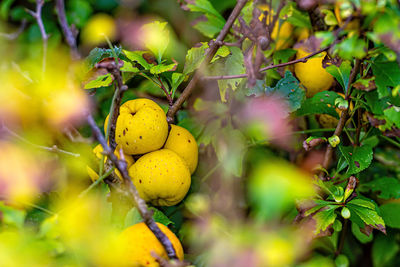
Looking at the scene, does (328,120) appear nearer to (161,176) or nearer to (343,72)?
(343,72)

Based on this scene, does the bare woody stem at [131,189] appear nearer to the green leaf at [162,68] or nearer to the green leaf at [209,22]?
the green leaf at [162,68]

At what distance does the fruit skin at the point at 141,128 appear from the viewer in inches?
32.6

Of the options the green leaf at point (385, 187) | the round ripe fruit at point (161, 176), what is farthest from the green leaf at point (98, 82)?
the green leaf at point (385, 187)

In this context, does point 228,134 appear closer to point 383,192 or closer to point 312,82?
point 312,82

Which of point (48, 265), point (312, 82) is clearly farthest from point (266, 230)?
point (312, 82)

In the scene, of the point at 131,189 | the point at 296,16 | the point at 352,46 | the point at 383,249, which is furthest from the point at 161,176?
the point at 383,249

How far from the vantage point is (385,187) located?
977 mm

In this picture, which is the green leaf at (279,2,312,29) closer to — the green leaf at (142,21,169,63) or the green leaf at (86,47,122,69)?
the green leaf at (142,21,169,63)

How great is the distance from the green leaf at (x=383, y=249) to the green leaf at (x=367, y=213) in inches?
12.8

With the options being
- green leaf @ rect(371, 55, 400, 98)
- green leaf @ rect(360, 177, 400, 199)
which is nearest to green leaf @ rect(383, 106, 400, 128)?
green leaf @ rect(371, 55, 400, 98)

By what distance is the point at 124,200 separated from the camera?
843 mm

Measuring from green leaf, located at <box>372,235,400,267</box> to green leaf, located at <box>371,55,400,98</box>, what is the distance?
0.50 m

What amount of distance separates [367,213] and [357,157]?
0.38 feet

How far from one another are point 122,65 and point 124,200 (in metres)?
0.27
